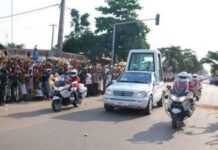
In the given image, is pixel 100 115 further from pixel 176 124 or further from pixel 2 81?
pixel 2 81

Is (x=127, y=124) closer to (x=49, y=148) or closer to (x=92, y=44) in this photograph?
(x=49, y=148)

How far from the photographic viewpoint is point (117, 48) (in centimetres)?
5775

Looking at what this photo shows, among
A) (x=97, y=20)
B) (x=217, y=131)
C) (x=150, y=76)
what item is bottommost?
(x=217, y=131)

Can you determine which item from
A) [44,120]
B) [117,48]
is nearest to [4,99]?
[44,120]

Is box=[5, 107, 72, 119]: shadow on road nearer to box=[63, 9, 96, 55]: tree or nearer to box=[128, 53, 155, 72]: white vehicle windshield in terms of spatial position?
box=[128, 53, 155, 72]: white vehicle windshield

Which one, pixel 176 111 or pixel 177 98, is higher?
pixel 177 98

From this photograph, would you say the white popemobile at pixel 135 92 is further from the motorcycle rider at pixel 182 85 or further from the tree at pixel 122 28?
the tree at pixel 122 28

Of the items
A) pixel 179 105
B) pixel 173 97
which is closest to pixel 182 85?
pixel 173 97

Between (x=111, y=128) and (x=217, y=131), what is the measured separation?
340 cm

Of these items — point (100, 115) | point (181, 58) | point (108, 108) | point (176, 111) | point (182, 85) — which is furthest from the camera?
point (181, 58)

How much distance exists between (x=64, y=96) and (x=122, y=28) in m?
40.8

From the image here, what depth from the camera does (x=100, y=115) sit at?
1571 cm

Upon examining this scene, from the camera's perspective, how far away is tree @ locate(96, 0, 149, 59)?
185 feet

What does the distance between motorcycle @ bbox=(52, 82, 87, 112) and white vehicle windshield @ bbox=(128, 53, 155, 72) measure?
5.03m
